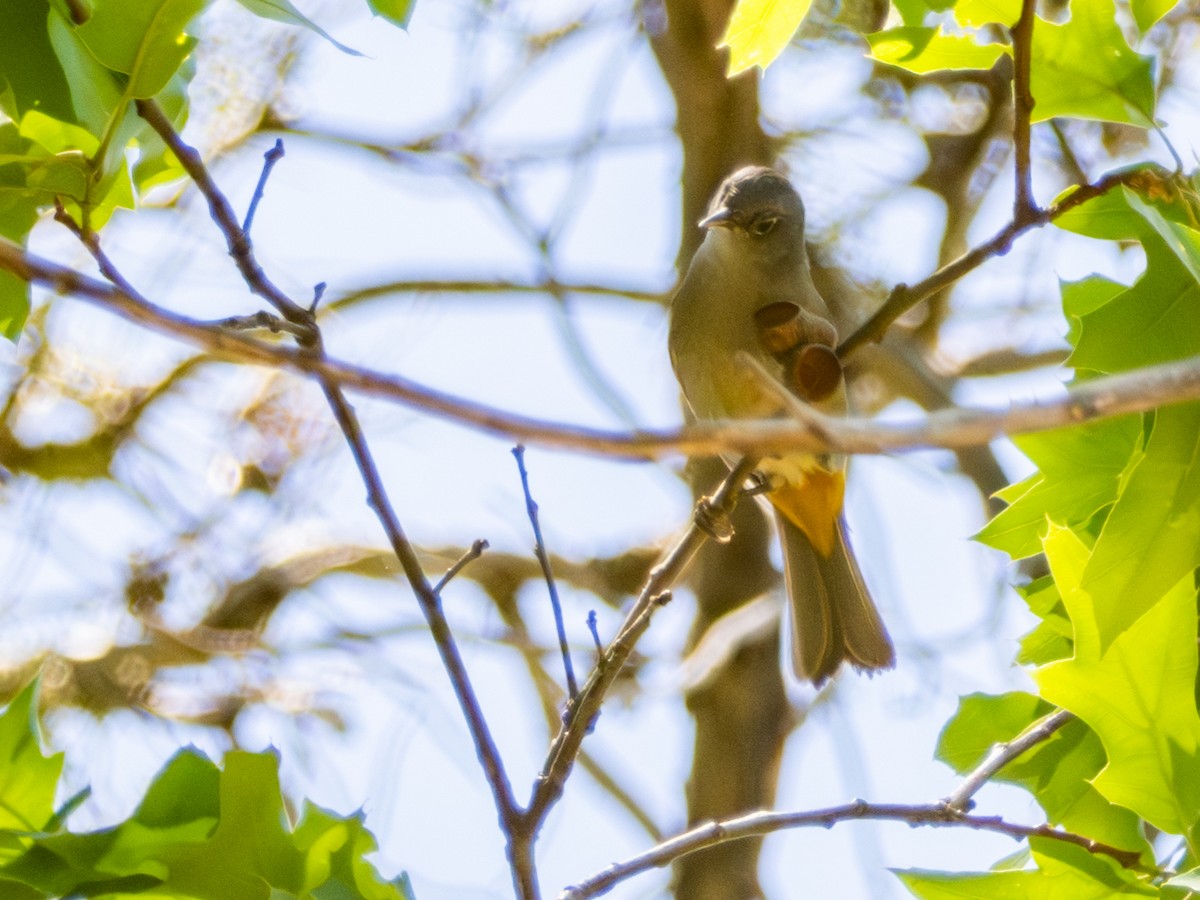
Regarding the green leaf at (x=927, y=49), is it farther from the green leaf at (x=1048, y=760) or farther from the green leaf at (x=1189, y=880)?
the green leaf at (x=1189, y=880)

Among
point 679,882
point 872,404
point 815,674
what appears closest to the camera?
point 815,674

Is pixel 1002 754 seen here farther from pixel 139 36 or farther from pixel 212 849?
pixel 139 36

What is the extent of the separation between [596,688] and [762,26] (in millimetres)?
1220

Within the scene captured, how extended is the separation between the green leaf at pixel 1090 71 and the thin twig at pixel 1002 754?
1095mm

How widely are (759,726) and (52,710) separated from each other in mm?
3713

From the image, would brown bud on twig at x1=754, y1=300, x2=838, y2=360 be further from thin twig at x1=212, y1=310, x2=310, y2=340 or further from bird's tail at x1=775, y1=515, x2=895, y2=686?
bird's tail at x1=775, y1=515, x2=895, y2=686

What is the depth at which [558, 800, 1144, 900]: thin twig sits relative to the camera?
2131 mm

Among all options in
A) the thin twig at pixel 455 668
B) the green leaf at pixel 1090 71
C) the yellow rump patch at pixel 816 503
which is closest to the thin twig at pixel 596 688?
the thin twig at pixel 455 668

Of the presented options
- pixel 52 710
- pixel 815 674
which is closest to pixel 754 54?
pixel 815 674

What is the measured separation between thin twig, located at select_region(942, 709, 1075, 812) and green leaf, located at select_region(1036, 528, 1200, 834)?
236 millimetres

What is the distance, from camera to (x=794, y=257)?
4.68m

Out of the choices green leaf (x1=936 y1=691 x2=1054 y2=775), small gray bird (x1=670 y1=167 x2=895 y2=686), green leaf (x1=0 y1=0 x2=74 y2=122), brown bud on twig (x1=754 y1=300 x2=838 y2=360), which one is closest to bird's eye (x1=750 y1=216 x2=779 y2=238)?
small gray bird (x1=670 y1=167 x2=895 y2=686)

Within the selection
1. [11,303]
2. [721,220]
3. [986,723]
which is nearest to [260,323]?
[11,303]

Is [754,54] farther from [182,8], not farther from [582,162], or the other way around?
[582,162]
